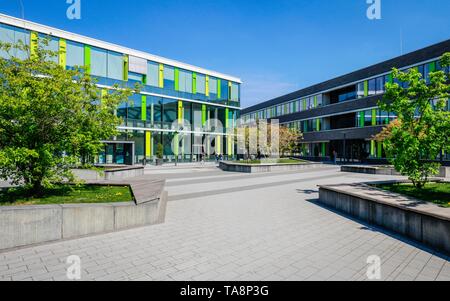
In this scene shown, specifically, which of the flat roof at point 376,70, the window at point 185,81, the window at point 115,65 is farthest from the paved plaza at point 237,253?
the window at point 185,81

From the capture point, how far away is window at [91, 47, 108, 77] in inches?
1164

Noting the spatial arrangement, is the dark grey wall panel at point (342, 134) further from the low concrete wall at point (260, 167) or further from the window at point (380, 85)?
the low concrete wall at point (260, 167)

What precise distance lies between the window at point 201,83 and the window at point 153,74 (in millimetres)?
6716

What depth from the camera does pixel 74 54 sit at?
2808cm

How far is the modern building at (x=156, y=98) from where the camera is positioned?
2814 cm

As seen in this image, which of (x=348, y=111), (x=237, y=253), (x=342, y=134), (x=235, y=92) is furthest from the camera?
(x=235, y=92)

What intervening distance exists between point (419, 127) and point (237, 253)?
316 inches

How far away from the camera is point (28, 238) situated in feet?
18.3

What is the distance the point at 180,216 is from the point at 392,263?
556 centimetres

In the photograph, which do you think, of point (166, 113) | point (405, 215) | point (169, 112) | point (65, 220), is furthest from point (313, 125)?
point (65, 220)

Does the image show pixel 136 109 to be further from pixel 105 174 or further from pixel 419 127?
pixel 419 127

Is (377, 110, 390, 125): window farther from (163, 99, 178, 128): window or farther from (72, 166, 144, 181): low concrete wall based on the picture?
(72, 166, 144, 181): low concrete wall

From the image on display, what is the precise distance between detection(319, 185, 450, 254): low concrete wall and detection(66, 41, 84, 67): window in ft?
95.1
